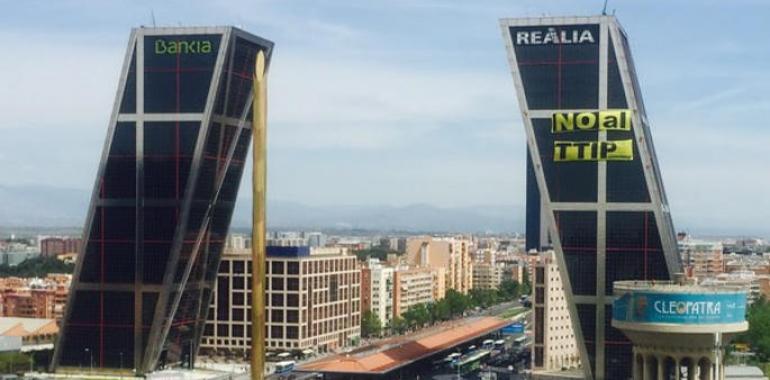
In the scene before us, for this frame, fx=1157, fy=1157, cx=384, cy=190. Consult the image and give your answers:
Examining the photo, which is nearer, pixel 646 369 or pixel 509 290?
pixel 646 369

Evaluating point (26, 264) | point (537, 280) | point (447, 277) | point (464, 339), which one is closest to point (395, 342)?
point (464, 339)

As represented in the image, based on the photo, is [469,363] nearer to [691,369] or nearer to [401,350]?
[401,350]

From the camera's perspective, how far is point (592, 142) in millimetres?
54406

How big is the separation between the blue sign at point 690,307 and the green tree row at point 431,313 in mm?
57696

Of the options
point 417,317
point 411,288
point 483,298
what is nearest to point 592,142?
point 417,317

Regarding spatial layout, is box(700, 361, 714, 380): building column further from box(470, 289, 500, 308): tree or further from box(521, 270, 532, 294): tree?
box(521, 270, 532, 294): tree

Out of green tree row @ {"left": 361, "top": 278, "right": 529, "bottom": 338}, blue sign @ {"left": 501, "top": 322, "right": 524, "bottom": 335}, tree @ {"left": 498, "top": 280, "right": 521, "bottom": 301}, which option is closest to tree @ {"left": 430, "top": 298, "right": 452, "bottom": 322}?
green tree row @ {"left": 361, "top": 278, "right": 529, "bottom": 338}

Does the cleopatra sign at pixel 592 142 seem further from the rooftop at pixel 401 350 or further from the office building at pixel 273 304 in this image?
the office building at pixel 273 304

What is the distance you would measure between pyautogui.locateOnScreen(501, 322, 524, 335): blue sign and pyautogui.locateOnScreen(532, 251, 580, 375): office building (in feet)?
100

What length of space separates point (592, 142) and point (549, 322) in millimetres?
23224

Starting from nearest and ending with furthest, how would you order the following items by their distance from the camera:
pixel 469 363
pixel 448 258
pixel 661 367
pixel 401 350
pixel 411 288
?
pixel 661 367 → pixel 401 350 → pixel 469 363 → pixel 411 288 → pixel 448 258

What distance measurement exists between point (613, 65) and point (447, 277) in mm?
87193

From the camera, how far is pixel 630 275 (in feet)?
179

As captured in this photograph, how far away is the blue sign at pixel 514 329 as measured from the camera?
356ft
